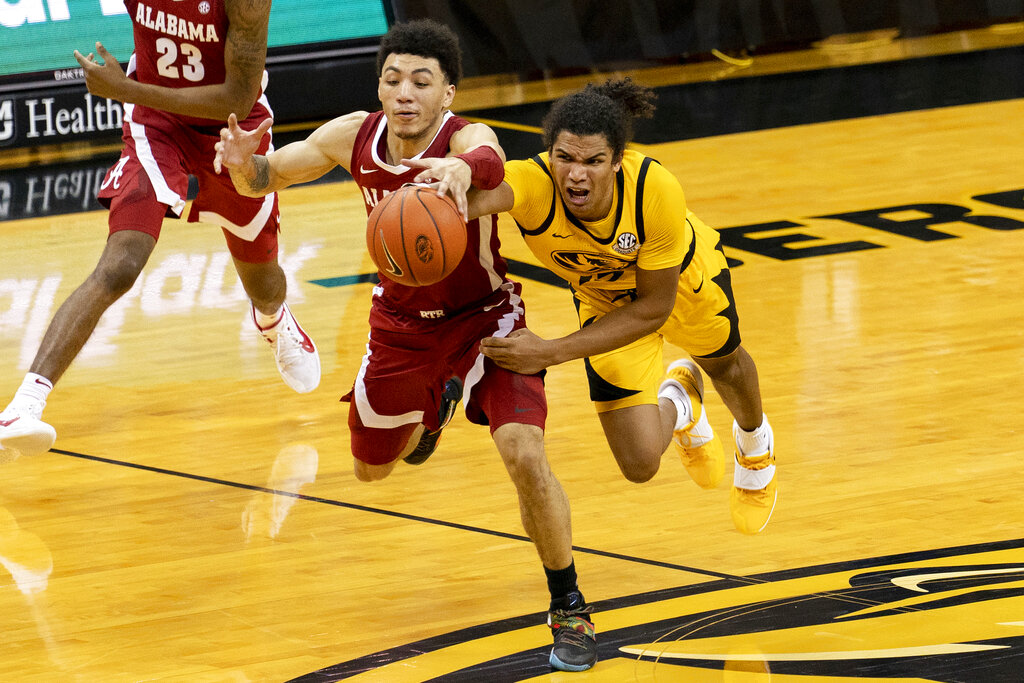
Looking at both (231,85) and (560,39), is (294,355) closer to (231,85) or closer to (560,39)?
(231,85)

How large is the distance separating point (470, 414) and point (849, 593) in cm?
128

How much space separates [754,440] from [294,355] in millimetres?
2311

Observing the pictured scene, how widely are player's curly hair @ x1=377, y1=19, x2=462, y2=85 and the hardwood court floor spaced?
5.32ft

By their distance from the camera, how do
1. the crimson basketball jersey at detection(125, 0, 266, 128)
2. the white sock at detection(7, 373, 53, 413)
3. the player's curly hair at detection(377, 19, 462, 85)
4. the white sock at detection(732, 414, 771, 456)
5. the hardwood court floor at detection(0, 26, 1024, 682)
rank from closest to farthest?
the hardwood court floor at detection(0, 26, 1024, 682) < the player's curly hair at detection(377, 19, 462, 85) < the white sock at detection(7, 373, 53, 413) < the white sock at detection(732, 414, 771, 456) < the crimson basketball jersey at detection(125, 0, 266, 128)

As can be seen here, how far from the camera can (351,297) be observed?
8.90 meters

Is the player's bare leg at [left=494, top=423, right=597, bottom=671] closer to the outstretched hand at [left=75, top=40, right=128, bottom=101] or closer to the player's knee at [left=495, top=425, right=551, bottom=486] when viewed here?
the player's knee at [left=495, top=425, right=551, bottom=486]

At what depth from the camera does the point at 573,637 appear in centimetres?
443

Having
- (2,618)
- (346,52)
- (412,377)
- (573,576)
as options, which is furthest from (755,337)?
(346,52)

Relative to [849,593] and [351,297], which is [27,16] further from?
[849,593]

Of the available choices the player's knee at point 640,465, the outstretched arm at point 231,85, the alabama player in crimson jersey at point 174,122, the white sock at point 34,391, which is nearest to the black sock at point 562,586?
the player's knee at point 640,465

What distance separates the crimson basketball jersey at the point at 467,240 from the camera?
4992mm

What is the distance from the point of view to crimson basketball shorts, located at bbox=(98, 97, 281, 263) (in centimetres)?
619

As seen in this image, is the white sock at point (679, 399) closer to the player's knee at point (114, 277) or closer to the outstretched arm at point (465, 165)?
the outstretched arm at point (465, 165)

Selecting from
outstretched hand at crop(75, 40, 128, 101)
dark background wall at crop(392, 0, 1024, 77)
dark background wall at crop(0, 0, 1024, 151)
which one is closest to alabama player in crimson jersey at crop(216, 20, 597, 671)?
outstretched hand at crop(75, 40, 128, 101)
